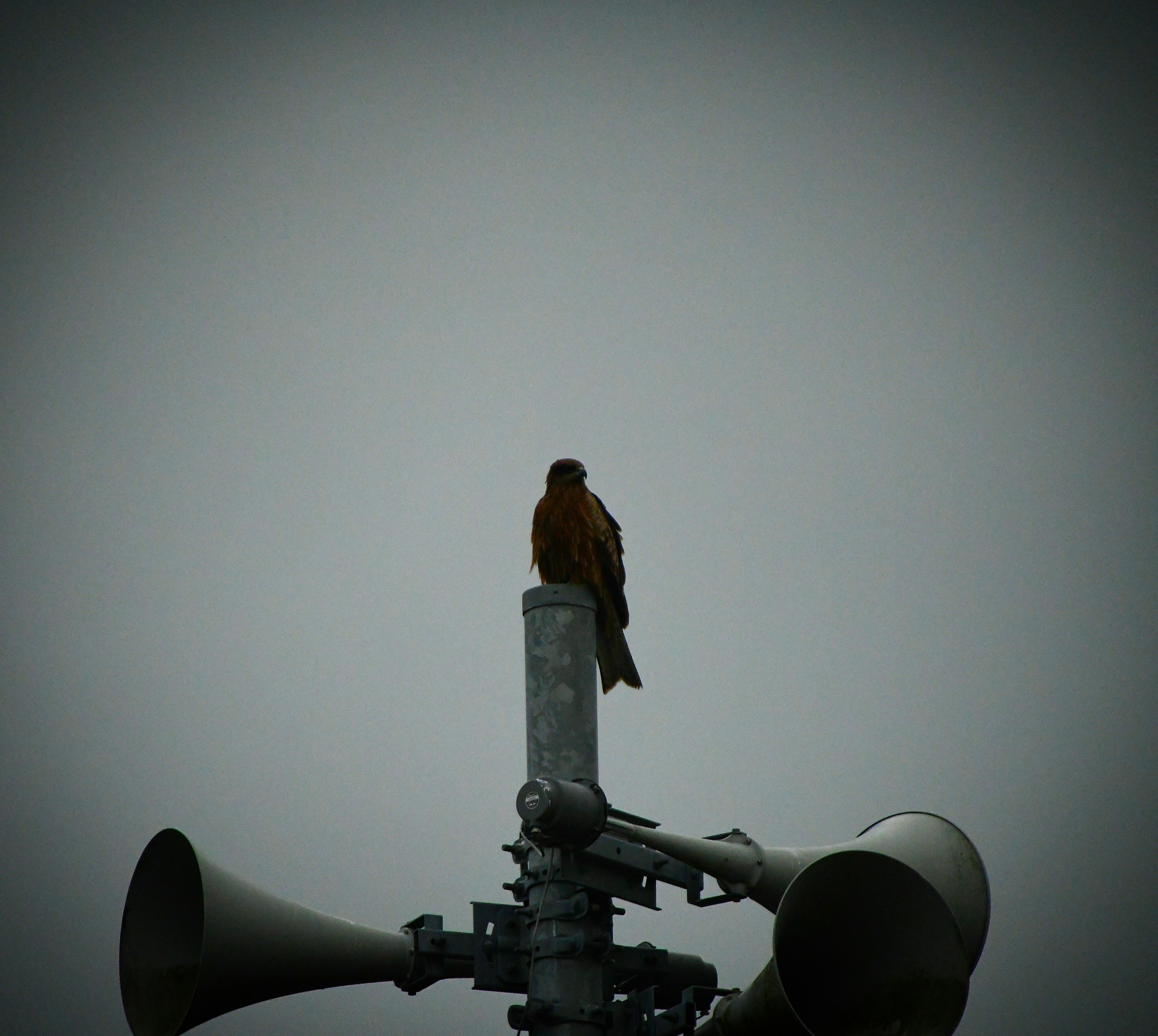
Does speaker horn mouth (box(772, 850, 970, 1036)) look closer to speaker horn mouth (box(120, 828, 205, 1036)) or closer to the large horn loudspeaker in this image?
the large horn loudspeaker

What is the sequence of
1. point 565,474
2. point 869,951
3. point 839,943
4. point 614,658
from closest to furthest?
1. point 869,951
2. point 839,943
3. point 614,658
4. point 565,474

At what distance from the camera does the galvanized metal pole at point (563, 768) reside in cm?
365

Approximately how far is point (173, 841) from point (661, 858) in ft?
5.36

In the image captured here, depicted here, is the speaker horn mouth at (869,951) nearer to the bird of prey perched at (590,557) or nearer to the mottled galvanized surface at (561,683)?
the mottled galvanized surface at (561,683)

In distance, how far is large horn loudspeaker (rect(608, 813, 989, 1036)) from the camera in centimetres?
336

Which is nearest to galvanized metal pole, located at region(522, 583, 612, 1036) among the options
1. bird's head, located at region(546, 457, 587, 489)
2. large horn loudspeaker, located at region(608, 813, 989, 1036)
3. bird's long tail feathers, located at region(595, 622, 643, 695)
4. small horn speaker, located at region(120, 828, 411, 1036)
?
large horn loudspeaker, located at region(608, 813, 989, 1036)

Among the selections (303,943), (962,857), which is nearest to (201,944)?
(303,943)

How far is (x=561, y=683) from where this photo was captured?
4.03 metres

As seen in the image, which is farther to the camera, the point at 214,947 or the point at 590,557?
the point at 590,557

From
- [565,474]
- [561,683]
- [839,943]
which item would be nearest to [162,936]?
[561,683]

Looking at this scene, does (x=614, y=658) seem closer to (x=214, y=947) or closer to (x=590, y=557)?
(x=590, y=557)

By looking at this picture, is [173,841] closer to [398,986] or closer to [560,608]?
[398,986]

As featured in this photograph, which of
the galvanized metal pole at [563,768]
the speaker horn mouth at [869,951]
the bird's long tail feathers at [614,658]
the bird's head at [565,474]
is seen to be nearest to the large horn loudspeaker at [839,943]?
the speaker horn mouth at [869,951]

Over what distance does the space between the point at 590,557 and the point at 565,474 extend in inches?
31.4
